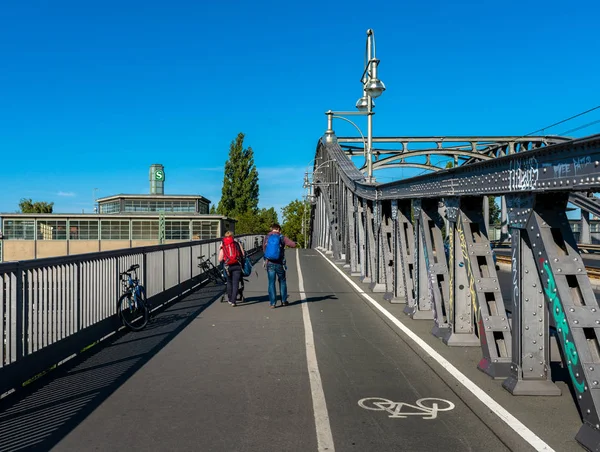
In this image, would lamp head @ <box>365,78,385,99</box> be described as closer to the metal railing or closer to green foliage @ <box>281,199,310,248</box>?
the metal railing

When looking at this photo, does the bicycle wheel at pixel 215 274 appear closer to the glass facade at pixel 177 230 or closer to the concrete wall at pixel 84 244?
the glass facade at pixel 177 230

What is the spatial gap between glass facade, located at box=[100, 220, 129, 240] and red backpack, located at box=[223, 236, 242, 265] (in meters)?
62.3

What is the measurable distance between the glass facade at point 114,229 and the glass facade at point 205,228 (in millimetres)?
8540

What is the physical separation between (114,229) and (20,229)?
11772 mm

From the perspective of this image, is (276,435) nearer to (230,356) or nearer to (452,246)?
(230,356)

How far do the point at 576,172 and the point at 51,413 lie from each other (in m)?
4.78

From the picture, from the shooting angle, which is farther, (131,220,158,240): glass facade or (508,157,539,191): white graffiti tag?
(131,220,158,240): glass facade

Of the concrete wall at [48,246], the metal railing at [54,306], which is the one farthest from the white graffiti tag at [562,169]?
the concrete wall at [48,246]

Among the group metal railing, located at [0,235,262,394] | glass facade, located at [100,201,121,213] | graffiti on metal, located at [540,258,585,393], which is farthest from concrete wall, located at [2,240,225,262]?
graffiti on metal, located at [540,258,585,393]

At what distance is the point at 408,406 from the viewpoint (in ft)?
17.9

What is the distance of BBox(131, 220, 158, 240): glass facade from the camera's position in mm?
72000

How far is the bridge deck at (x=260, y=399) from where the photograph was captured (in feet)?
14.9

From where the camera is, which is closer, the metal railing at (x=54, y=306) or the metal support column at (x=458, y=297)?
the metal railing at (x=54, y=306)

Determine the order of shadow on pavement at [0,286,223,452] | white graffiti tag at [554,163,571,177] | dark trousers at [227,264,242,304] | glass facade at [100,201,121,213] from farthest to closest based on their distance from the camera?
glass facade at [100,201,121,213] < dark trousers at [227,264,242,304] < shadow on pavement at [0,286,223,452] < white graffiti tag at [554,163,571,177]
